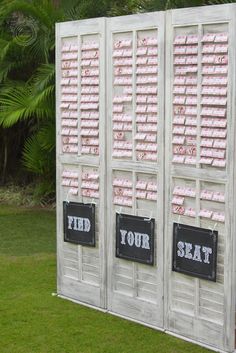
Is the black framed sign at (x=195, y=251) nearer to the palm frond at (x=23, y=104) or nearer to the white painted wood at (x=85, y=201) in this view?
the white painted wood at (x=85, y=201)

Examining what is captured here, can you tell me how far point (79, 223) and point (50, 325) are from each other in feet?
2.84

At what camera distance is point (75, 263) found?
5.79 meters

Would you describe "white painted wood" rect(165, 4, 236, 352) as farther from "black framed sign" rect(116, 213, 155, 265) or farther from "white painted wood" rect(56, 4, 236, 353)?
"black framed sign" rect(116, 213, 155, 265)

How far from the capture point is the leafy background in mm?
9625

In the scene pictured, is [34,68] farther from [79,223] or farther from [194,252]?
[194,252]

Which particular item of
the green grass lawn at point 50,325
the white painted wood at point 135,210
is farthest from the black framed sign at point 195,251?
the green grass lawn at point 50,325

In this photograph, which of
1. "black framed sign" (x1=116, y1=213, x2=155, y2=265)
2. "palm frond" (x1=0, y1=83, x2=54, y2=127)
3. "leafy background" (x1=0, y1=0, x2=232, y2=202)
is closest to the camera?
"black framed sign" (x1=116, y1=213, x2=155, y2=265)

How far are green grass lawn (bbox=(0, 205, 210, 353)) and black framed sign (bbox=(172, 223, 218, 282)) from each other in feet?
1.66

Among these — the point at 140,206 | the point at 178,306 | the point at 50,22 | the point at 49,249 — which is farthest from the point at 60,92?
the point at 50,22

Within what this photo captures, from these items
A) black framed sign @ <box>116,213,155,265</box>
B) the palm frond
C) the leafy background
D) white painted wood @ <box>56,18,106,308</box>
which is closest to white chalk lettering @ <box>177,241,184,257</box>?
black framed sign @ <box>116,213,155,265</box>

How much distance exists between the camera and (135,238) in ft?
17.1

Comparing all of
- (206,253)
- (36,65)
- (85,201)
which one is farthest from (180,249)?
(36,65)

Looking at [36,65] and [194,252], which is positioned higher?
[36,65]

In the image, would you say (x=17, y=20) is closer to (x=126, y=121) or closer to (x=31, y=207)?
(x=31, y=207)
